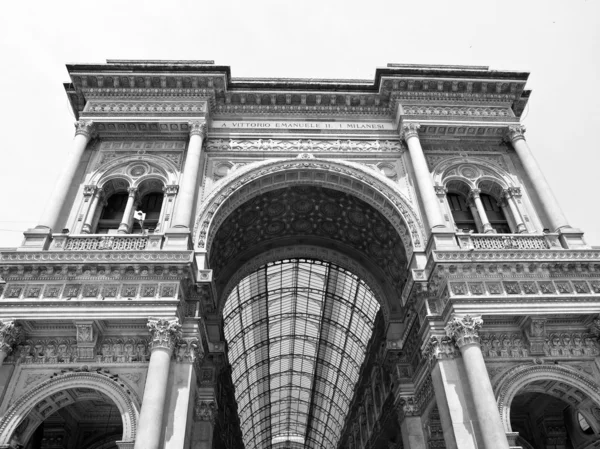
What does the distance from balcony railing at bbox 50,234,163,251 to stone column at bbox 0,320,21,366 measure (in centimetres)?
295

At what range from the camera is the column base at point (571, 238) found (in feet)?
53.9

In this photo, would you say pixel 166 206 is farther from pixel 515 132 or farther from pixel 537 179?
pixel 515 132

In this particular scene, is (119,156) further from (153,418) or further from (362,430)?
(362,430)

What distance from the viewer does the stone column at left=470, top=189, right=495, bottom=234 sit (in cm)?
1773

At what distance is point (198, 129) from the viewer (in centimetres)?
1950

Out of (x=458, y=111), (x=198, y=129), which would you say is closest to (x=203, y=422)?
(x=198, y=129)

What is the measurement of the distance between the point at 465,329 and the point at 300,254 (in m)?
11.1

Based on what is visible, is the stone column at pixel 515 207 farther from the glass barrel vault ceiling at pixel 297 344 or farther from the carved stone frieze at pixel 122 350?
the carved stone frieze at pixel 122 350

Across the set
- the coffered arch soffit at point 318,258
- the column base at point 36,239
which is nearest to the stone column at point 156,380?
the column base at point 36,239

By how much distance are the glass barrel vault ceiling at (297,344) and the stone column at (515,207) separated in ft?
31.3

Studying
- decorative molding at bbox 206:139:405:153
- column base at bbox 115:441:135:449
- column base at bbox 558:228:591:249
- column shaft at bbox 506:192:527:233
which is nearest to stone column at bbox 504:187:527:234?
column shaft at bbox 506:192:527:233

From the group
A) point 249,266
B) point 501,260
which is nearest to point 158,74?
point 249,266

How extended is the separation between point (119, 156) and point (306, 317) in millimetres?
19379

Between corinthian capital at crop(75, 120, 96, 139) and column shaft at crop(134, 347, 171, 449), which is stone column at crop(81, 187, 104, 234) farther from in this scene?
column shaft at crop(134, 347, 171, 449)
